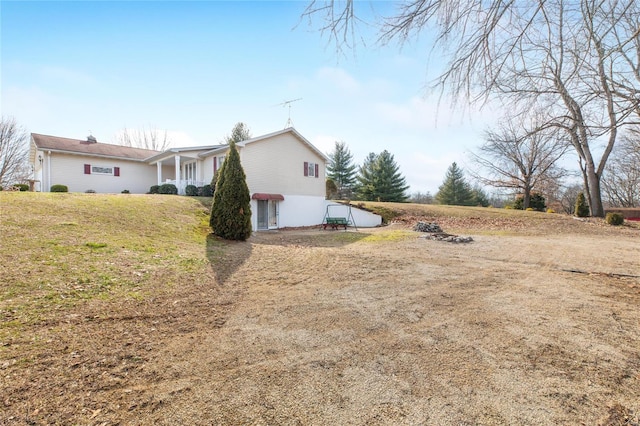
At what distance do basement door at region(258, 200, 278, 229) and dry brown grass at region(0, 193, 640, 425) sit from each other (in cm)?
961

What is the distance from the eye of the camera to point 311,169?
1989cm

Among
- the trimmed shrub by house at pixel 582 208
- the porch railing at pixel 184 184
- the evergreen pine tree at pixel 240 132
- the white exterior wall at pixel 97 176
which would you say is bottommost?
the trimmed shrub by house at pixel 582 208

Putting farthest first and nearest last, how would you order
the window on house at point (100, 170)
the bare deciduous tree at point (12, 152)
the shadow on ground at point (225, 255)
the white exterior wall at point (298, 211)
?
the bare deciduous tree at point (12, 152) → the window on house at point (100, 170) → the white exterior wall at point (298, 211) → the shadow on ground at point (225, 255)

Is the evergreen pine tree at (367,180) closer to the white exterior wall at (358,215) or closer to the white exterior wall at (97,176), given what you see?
the white exterior wall at (358,215)

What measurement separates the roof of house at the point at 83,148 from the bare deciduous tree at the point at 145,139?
18.2 m

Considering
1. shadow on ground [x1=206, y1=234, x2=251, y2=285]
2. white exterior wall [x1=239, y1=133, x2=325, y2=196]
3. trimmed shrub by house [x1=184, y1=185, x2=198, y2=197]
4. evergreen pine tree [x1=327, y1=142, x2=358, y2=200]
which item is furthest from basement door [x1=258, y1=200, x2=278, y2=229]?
evergreen pine tree [x1=327, y1=142, x2=358, y2=200]

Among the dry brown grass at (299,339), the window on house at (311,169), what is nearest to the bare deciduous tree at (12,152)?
the window on house at (311,169)

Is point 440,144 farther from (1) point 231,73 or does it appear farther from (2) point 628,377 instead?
(1) point 231,73

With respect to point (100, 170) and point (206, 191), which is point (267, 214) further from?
point (100, 170)

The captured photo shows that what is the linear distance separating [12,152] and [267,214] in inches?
1147

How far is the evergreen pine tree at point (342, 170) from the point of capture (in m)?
40.6

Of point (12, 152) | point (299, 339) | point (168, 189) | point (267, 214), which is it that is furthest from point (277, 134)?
point (12, 152)

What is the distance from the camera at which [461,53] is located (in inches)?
142

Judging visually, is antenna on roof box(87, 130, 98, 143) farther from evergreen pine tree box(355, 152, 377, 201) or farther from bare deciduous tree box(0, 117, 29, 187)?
evergreen pine tree box(355, 152, 377, 201)
